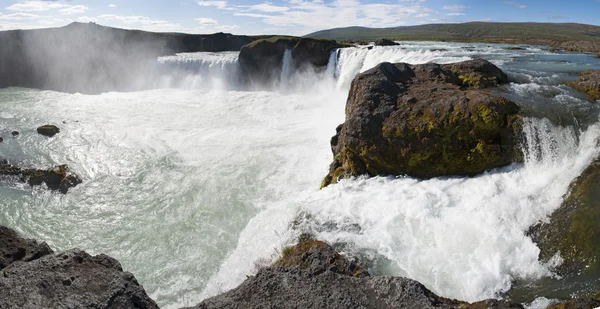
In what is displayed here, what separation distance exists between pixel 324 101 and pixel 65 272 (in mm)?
25205

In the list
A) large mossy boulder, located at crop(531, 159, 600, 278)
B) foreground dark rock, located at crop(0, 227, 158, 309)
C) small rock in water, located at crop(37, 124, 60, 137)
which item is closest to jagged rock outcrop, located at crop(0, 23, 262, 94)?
small rock in water, located at crop(37, 124, 60, 137)

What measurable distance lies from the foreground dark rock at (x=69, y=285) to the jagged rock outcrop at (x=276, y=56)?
1227 inches

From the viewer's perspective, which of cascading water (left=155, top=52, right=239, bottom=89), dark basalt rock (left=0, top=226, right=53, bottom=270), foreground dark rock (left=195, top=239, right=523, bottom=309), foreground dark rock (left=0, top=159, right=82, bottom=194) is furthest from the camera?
cascading water (left=155, top=52, right=239, bottom=89)

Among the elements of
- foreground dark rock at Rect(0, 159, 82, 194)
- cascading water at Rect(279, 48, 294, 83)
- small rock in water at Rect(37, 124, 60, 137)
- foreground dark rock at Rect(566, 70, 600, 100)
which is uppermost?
cascading water at Rect(279, 48, 294, 83)

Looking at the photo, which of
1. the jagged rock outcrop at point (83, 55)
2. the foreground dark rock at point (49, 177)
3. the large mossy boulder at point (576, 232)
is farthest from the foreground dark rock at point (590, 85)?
the jagged rock outcrop at point (83, 55)

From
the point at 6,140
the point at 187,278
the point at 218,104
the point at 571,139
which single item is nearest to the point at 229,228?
the point at 187,278

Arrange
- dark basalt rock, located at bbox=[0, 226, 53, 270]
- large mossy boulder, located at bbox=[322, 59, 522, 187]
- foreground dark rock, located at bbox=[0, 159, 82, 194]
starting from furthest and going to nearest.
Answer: foreground dark rock, located at bbox=[0, 159, 82, 194], large mossy boulder, located at bbox=[322, 59, 522, 187], dark basalt rock, located at bbox=[0, 226, 53, 270]

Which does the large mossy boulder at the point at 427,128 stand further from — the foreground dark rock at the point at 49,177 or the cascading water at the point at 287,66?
the cascading water at the point at 287,66

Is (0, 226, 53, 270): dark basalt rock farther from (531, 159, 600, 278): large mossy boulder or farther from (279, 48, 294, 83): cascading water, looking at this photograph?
(279, 48, 294, 83): cascading water

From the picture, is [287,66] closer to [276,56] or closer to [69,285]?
[276,56]

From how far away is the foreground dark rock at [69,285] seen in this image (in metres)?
3.75

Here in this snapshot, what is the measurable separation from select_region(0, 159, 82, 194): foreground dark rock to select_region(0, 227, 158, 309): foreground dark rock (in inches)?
486

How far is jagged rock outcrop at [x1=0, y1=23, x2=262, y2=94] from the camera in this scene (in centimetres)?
4491

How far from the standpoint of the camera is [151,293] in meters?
8.55
